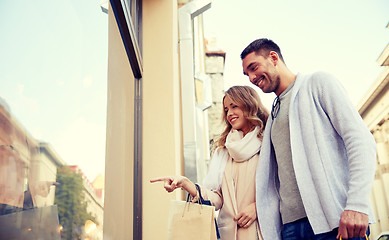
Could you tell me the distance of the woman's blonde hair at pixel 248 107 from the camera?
2.13 metres

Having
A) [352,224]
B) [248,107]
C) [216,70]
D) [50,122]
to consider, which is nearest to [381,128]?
[248,107]

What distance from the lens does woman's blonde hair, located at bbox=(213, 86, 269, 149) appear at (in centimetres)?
213

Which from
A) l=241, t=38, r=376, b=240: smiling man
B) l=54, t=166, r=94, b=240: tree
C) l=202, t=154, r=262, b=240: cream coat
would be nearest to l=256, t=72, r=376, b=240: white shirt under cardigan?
l=241, t=38, r=376, b=240: smiling man

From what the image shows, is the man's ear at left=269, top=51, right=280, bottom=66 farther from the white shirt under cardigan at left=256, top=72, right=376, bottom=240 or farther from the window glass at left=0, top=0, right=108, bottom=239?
the window glass at left=0, top=0, right=108, bottom=239

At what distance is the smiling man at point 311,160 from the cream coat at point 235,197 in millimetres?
122

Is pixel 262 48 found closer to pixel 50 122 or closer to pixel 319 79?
pixel 319 79

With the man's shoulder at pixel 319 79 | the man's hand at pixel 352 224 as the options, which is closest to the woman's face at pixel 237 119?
the man's shoulder at pixel 319 79

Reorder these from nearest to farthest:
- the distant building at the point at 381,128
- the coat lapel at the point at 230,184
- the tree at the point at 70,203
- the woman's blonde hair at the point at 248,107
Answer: the tree at the point at 70,203 → the coat lapel at the point at 230,184 → the woman's blonde hair at the point at 248,107 → the distant building at the point at 381,128

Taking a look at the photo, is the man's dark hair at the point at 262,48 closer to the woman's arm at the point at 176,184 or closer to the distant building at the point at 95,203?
the woman's arm at the point at 176,184

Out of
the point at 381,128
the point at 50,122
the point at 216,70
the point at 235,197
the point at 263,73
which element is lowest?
the point at 235,197

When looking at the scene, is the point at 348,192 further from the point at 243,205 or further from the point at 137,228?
the point at 137,228

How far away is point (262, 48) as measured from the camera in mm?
2041

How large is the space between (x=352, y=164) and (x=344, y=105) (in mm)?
281

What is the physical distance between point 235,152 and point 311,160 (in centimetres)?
51
